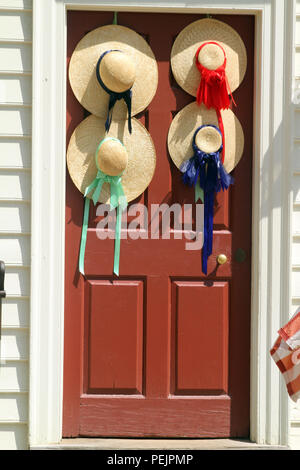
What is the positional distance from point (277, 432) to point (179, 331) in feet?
2.52

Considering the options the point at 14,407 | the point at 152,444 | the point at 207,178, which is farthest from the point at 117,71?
the point at 152,444

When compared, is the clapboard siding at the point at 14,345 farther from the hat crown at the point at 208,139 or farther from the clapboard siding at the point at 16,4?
the clapboard siding at the point at 16,4

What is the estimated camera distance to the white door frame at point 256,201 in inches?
146

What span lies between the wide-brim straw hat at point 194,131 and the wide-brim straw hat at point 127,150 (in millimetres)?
138

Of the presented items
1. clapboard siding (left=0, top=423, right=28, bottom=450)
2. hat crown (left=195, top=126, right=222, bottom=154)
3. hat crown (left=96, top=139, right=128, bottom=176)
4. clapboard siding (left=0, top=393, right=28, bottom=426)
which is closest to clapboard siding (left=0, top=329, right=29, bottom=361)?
clapboard siding (left=0, top=393, right=28, bottom=426)

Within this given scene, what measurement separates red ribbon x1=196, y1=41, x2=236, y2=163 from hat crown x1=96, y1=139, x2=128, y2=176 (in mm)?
526

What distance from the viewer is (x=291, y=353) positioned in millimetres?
2914

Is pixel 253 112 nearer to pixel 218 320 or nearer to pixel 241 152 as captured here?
pixel 241 152

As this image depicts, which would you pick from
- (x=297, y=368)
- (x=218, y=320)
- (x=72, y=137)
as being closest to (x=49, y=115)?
(x=72, y=137)

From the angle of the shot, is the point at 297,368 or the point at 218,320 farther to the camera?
the point at 218,320

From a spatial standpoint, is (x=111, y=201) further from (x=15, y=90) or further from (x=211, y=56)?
(x=211, y=56)

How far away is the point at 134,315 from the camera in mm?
3852

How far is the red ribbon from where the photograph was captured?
3795 millimetres

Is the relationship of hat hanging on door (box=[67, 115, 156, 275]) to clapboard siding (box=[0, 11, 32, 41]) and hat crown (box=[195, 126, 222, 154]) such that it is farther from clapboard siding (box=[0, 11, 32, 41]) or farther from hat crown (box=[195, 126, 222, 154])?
clapboard siding (box=[0, 11, 32, 41])
